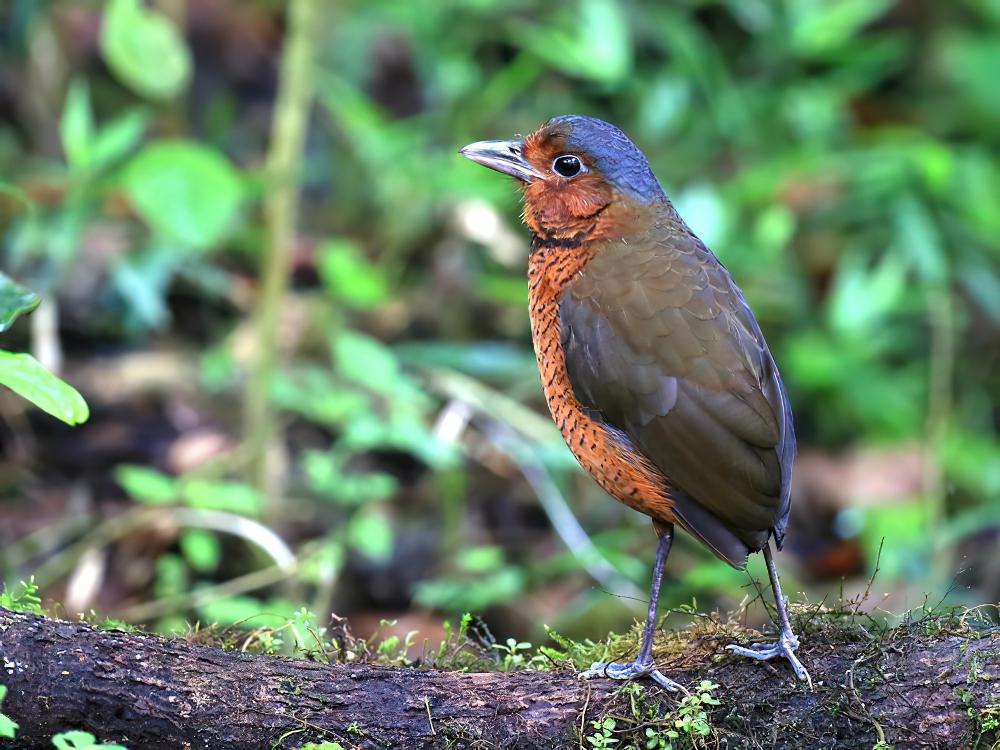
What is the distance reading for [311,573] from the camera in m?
4.59

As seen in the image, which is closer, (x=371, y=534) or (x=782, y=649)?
(x=782, y=649)

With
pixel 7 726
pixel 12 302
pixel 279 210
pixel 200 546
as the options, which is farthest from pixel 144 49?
pixel 7 726

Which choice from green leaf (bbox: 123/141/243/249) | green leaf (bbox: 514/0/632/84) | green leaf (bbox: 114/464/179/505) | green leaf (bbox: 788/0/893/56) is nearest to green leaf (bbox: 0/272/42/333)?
green leaf (bbox: 114/464/179/505)

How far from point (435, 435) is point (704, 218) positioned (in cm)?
140

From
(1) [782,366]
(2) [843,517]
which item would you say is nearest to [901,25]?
(1) [782,366]

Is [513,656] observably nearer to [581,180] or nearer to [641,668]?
[641,668]

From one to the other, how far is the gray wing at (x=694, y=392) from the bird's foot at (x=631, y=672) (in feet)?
1.08

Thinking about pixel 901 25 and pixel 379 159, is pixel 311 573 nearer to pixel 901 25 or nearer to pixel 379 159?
pixel 379 159

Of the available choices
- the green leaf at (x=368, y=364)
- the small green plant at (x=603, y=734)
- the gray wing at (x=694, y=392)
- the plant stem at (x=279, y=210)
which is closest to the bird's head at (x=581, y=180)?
the gray wing at (x=694, y=392)

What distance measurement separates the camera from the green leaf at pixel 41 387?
226cm

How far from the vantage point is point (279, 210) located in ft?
16.3

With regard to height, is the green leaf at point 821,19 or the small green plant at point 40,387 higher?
the green leaf at point 821,19

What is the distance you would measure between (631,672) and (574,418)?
64 cm

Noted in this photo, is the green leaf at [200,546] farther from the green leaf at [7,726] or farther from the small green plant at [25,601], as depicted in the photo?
the green leaf at [7,726]
